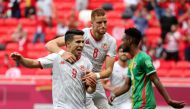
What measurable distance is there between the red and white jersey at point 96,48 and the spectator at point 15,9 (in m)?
14.1

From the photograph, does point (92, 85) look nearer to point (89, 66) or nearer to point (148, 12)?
point (89, 66)

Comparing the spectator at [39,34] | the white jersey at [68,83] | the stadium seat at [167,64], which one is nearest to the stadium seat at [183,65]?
the stadium seat at [167,64]

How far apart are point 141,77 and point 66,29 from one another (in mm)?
12436

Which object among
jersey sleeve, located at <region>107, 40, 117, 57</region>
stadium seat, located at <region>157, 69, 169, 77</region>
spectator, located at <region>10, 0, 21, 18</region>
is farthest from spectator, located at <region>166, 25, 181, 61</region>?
Answer: jersey sleeve, located at <region>107, 40, 117, 57</region>

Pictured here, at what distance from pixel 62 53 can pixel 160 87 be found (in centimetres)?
158

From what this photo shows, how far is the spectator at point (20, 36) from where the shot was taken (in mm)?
23953

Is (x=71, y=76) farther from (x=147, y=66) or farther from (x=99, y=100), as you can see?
(x=99, y=100)

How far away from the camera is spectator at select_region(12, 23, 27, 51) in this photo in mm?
23953

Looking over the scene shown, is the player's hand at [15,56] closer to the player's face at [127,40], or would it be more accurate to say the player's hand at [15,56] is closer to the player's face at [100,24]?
the player's face at [127,40]

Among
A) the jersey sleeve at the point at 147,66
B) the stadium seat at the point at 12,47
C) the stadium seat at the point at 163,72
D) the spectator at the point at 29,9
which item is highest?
the jersey sleeve at the point at 147,66

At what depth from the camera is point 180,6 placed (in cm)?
2350

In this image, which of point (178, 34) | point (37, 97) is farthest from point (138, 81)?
point (178, 34)

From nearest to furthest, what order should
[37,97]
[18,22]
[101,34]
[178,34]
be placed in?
[101,34]
[37,97]
[178,34]
[18,22]

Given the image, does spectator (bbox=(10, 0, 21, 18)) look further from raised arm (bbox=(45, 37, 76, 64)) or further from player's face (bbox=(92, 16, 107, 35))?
raised arm (bbox=(45, 37, 76, 64))
